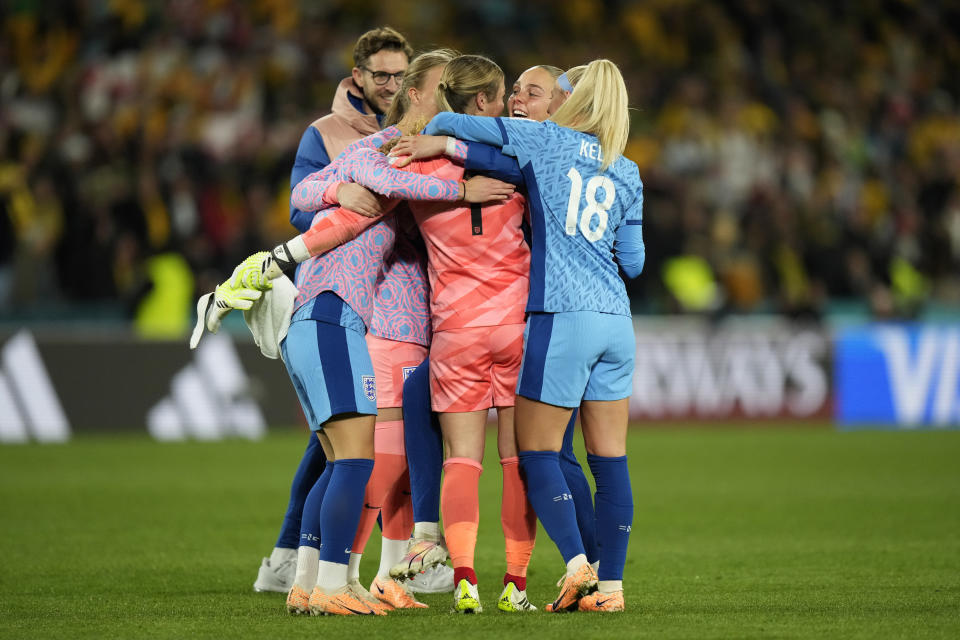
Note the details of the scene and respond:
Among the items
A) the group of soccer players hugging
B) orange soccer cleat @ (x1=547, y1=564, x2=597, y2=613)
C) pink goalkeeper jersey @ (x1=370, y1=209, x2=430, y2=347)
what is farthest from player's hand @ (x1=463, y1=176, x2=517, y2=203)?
orange soccer cleat @ (x1=547, y1=564, x2=597, y2=613)

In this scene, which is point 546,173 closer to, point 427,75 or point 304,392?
point 427,75

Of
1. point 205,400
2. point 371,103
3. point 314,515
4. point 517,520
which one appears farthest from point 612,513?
point 205,400

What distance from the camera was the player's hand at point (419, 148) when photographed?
498 cm

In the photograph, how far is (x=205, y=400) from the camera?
13.5 meters

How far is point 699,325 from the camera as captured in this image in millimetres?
14891

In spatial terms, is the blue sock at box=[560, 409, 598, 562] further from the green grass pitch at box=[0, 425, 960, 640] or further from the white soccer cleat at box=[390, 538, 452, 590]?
the white soccer cleat at box=[390, 538, 452, 590]

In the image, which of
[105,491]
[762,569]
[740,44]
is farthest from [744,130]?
[762,569]

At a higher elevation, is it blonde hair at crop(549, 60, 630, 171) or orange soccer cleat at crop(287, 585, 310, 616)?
blonde hair at crop(549, 60, 630, 171)

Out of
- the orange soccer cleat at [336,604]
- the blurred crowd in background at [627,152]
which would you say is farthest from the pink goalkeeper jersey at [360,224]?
the blurred crowd in background at [627,152]

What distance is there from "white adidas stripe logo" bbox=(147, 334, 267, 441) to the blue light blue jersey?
28.8ft

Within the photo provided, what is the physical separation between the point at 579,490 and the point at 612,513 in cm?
37

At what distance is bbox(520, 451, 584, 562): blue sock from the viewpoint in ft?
16.3

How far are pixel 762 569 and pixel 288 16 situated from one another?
13.3 metres

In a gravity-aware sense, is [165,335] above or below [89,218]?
below
